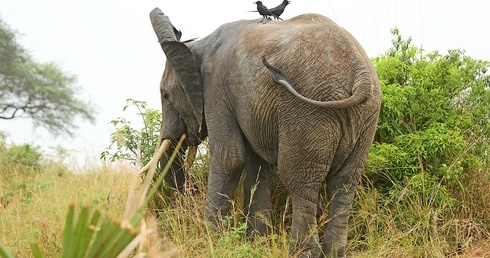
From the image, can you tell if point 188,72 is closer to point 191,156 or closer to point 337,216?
point 191,156

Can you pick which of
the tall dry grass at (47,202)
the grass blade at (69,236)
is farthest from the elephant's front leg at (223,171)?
the grass blade at (69,236)

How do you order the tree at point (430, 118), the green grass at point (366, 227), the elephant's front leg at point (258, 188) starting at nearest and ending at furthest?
the green grass at point (366, 227) < the elephant's front leg at point (258, 188) < the tree at point (430, 118)

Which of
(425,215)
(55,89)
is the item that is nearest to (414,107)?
(425,215)

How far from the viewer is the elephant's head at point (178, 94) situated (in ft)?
22.2

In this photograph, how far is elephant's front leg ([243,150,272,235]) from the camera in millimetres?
6980

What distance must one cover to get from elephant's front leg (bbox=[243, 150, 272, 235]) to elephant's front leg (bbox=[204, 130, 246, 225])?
37 cm

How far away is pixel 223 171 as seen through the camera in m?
6.54

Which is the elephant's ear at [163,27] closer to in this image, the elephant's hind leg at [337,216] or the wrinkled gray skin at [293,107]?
the wrinkled gray skin at [293,107]

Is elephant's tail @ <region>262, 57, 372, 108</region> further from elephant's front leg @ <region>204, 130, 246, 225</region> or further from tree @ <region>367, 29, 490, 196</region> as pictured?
tree @ <region>367, 29, 490, 196</region>

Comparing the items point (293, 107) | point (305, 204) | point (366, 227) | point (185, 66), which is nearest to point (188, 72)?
point (185, 66)

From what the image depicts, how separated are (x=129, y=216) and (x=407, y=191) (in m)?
5.15

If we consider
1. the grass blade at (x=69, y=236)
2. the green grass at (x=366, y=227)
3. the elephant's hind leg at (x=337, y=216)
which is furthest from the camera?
the green grass at (x=366, y=227)

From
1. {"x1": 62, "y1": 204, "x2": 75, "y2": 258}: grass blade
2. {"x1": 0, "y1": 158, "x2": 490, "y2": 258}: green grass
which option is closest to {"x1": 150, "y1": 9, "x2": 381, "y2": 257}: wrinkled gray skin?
{"x1": 0, "y1": 158, "x2": 490, "y2": 258}: green grass

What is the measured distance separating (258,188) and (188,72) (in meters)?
1.22
